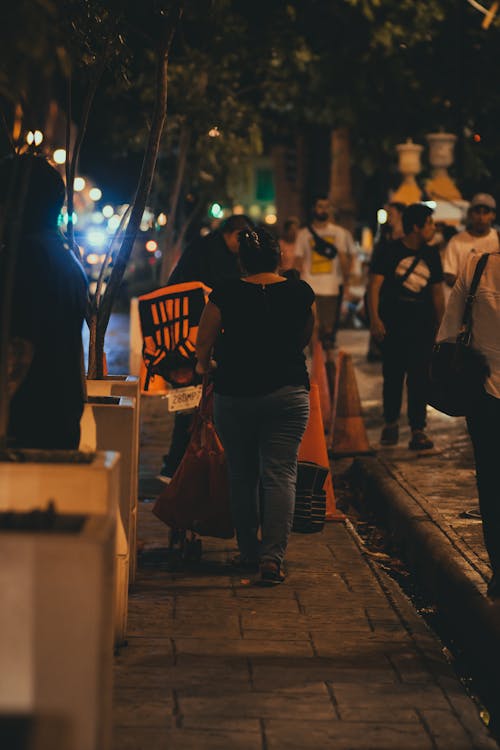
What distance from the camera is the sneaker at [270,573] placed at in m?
7.51

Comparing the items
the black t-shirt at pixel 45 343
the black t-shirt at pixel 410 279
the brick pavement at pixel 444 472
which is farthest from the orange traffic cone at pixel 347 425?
the black t-shirt at pixel 45 343

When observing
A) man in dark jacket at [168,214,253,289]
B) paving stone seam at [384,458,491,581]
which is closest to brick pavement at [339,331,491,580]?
paving stone seam at [384,458,491,581]

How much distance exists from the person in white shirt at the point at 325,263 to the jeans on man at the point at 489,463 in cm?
784

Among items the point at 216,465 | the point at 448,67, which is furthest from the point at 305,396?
the point at 448,67

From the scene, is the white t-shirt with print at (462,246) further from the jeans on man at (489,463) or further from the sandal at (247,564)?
the jeans on man at (489,463)

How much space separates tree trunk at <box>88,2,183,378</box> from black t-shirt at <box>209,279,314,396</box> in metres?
0.74

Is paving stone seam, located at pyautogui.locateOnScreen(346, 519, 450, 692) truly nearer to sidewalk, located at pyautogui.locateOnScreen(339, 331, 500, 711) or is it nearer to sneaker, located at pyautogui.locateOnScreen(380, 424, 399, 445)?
sidewalk, located at pyautogui.locateOnScreen(339, 331, 500, 711)

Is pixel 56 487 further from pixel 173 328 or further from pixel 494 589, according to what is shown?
pixel 173 328

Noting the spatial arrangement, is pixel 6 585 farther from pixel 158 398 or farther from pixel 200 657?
pixel 158 398

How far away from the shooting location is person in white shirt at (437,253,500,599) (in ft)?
22.3

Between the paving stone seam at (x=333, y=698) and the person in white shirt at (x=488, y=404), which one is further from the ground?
the person in white shirt at (x=488, y=404)

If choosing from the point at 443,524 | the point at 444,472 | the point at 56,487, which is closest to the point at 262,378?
the point at 443,524

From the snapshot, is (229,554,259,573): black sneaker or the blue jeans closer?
the blue jeans

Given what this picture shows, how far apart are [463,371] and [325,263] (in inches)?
316
